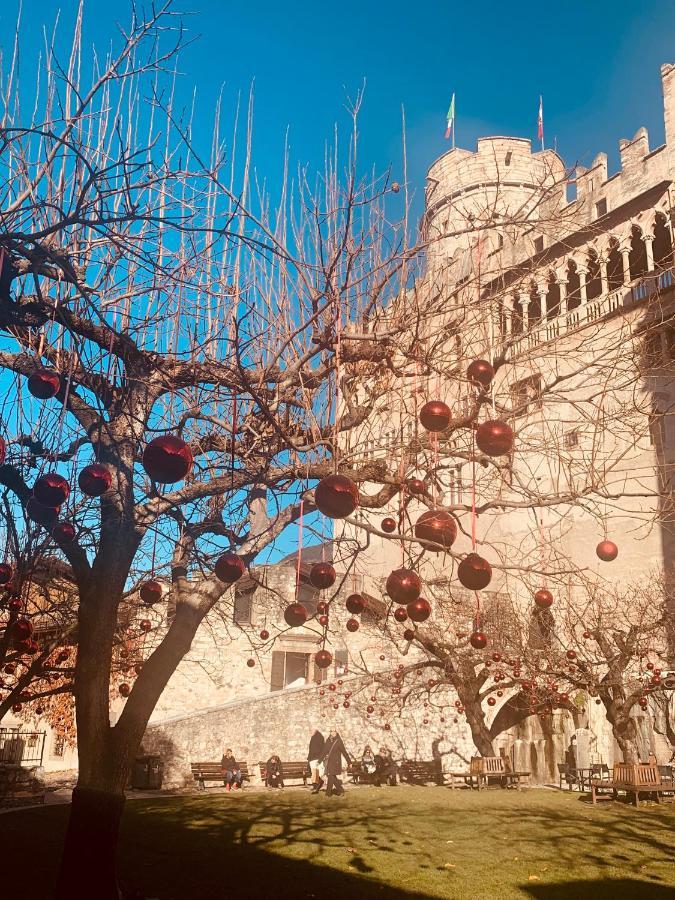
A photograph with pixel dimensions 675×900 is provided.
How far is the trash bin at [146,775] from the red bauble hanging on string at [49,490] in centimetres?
1486

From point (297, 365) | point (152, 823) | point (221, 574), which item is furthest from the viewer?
Result: point (152, 823)

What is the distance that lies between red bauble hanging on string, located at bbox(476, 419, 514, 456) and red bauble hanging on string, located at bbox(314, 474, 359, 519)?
891mm

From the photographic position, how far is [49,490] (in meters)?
3.95

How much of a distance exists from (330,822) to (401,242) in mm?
8776

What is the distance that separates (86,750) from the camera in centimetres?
538

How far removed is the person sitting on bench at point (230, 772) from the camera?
16.8 metres

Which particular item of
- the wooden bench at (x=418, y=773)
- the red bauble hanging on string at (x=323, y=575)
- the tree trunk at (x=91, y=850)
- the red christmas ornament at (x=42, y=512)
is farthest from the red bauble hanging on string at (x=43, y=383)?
the wooden bench at (x=418, y=773)

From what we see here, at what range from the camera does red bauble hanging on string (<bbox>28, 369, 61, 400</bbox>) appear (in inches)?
157

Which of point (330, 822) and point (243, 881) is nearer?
point (243, 881)

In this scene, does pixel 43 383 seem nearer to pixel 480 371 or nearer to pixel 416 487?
pixel 416 487

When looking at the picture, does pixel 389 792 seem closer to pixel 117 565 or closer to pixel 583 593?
pixel 583 593

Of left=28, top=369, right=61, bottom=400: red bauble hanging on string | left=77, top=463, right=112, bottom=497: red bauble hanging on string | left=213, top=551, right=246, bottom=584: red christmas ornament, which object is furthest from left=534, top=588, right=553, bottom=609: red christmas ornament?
left=28, top=369, right=61, bottom=400: red bauble hanging on string

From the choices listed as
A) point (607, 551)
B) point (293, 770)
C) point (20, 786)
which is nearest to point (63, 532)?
point (607, 551)

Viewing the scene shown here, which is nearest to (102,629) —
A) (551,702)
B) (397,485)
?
(397,485)
